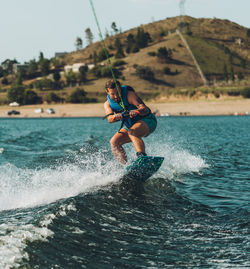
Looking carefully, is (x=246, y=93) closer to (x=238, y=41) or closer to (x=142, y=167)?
(x=142, y=167)

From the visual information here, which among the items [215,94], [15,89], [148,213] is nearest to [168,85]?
[215,94]

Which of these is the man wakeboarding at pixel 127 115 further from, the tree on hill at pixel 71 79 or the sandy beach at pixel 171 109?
the tree on hill at pixel 71 79

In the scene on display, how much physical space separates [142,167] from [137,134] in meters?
0.79

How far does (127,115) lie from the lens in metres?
8.50

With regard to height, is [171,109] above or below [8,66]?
below

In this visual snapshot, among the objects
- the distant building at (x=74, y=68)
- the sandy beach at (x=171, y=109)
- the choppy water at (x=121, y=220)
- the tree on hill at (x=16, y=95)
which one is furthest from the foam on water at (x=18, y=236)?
the distant building at (x=74, y=68)

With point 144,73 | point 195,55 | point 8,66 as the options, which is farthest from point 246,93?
point 8,66

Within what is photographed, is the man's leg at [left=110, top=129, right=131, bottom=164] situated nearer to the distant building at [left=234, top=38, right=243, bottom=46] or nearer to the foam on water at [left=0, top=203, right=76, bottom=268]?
the foam on water at [left=0, top=203, right=76, bottom=268]

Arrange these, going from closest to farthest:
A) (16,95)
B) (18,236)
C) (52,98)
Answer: (18,236), (52,98), (16,95)

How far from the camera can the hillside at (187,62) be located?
98438 millimetres

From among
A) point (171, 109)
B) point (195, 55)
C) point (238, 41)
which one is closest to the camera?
point (171, 109)

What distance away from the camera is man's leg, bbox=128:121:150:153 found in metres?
8.86

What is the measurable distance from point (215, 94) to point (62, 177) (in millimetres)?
70382

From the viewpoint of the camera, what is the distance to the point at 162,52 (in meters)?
122
